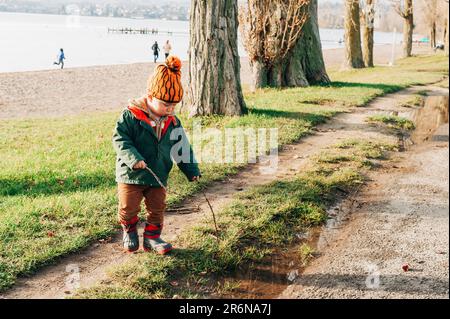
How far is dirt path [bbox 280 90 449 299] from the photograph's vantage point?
3920 millimetres

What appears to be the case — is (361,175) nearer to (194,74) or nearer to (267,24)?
(194,74)

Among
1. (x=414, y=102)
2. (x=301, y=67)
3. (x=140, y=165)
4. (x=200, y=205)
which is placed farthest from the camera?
(x=301, y=67)

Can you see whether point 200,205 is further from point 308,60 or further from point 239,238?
point 308,60

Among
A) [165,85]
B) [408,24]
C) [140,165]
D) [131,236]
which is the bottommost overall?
[131,236]

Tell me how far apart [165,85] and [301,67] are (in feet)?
39.4

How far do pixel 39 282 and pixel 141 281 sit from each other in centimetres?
81

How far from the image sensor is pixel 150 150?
439cm

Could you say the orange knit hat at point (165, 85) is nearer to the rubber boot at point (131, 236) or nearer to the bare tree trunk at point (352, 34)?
the rubber boot at point (131, 236)

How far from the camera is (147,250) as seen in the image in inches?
179

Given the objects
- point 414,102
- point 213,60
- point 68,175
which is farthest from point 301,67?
point 68,175

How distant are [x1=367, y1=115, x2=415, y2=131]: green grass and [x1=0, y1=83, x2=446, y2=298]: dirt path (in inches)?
10.3

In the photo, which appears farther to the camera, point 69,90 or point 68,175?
point 69,90

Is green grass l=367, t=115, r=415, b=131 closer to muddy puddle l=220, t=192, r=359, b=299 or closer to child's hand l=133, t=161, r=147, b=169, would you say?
muddy puddle l=220, t=192, r=359, b=299
